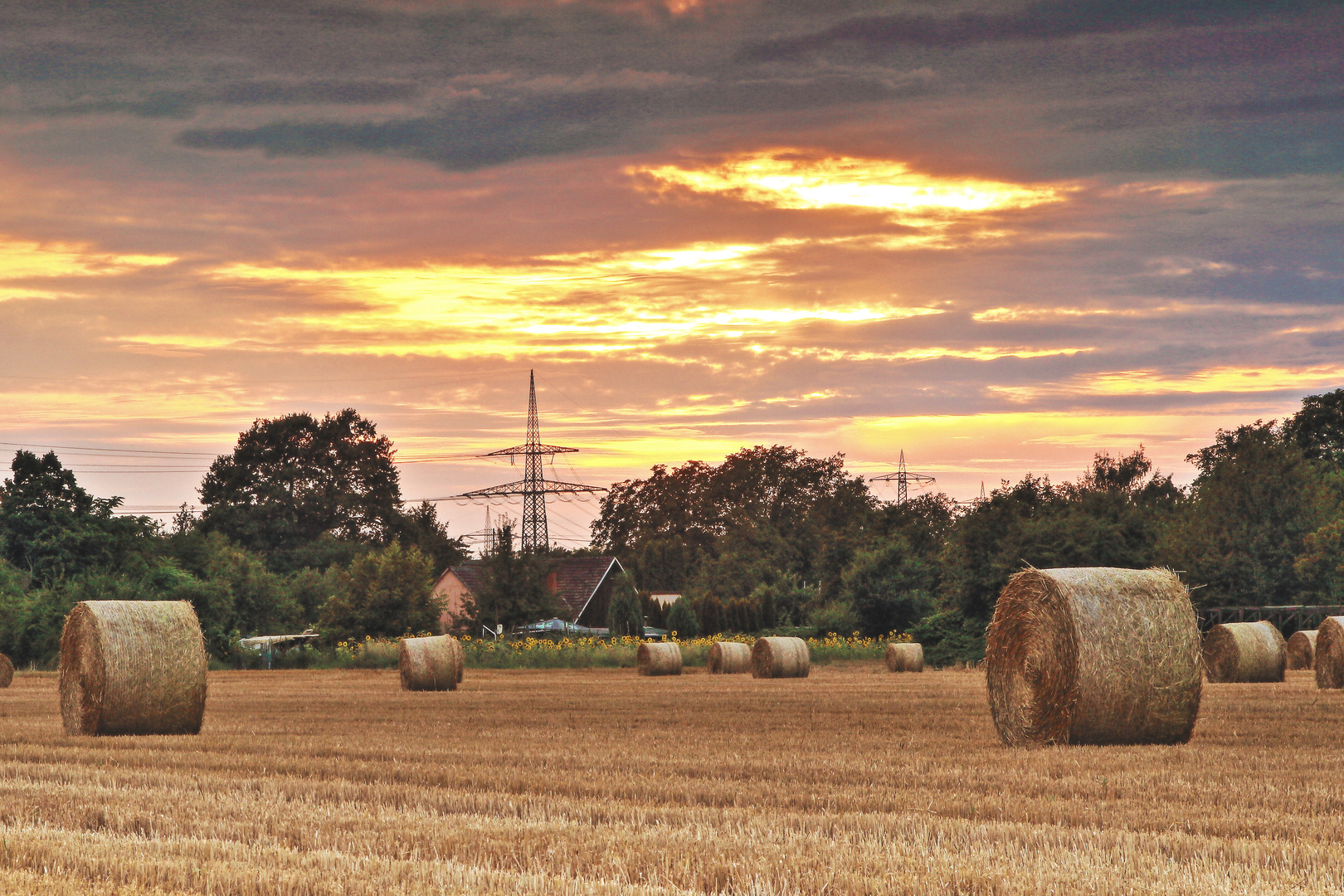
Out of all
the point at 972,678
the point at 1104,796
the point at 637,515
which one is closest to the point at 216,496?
the point at 637,515

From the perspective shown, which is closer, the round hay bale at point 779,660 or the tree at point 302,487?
the round hay bale at point 779,660

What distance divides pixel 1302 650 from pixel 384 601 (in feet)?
107

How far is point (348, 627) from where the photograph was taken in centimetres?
5488

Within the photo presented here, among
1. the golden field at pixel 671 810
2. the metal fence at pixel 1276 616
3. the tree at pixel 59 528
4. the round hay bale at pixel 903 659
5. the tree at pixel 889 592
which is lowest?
the round hay bale at pixel 903 659

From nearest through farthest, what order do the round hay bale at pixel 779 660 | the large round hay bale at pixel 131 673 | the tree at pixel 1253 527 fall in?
the large round hay bale at pixel 131 673, the round hay bale at pixel 779 660, the tree at pixel 1253 527

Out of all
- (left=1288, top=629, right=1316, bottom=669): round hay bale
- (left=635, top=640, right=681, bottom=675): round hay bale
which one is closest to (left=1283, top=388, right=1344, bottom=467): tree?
(left=1288, top=629, right=1316, bottom=669): round hay bale

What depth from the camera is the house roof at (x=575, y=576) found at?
79.5m

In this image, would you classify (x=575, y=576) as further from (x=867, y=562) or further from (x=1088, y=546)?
(x=1088, y=546)

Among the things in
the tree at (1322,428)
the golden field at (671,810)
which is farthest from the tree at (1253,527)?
the golden field at (671,810)

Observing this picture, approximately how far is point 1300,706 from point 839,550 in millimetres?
56622

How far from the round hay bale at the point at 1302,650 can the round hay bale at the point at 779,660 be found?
1247cm

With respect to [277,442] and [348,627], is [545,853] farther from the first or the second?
[277,442]

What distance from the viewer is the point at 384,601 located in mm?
55250

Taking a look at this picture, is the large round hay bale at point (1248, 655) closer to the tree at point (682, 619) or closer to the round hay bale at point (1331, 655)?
the round hay bale at point (1331, 655)
